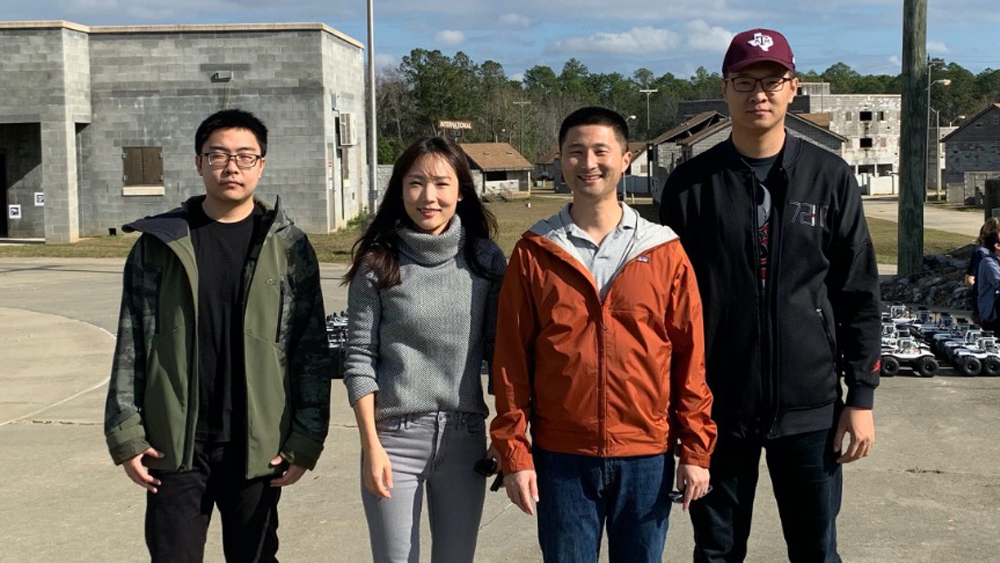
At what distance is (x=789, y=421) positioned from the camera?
144 inches

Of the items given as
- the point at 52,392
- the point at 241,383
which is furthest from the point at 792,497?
the point at 52,392

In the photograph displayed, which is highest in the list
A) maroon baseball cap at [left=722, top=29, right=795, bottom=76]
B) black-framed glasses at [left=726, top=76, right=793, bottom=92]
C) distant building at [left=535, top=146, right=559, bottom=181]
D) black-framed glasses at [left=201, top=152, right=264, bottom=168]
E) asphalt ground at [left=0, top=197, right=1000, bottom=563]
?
distant building at [left=535, top=146, right=559, bottom=181]

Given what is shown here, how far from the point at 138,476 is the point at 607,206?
1.76m

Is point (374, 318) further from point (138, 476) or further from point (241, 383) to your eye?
point (138, 476)

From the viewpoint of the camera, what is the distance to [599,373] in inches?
134

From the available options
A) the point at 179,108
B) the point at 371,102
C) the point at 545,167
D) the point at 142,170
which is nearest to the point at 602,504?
the point at 371,102

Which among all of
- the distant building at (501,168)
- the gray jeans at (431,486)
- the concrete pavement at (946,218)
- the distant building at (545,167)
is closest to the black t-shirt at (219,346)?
the gray jeans at (431,486)

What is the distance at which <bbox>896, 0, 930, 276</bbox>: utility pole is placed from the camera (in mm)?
15352

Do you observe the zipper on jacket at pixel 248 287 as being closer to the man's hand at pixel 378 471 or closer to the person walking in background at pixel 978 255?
the man's hand at pixel 378 471

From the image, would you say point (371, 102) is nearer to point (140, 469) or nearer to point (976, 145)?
point (140, 469)

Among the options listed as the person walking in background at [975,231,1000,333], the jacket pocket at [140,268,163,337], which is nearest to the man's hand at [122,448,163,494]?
the jacket pocket at [140,268,163,337]

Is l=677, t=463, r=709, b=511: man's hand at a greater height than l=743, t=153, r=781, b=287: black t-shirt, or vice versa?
l=743, t=153, r=781, b=287: black t-shirt

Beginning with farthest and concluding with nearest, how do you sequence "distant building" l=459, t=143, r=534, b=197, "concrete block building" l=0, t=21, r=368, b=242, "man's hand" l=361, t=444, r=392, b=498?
"distant building" l=459, t=143, r=534, b=197 < "concrete block building" l=0, t=21, r=368, b=242 < "man's hand" l=361, t=444, r=392, b=498

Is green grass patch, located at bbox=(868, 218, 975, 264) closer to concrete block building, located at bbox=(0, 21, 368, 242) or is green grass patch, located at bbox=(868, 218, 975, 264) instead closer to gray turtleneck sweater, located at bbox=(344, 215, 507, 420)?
concrete block building, located at bbox=(0, 21, 368, 242)
